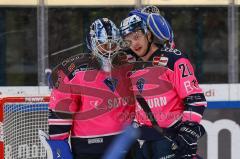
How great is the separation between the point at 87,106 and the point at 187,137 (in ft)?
1.69

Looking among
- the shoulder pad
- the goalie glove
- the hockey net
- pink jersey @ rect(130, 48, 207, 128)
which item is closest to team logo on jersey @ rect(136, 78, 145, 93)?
pink jersey @ rect(130, 48, 207, 128)

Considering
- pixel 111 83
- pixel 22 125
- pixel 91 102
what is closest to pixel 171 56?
pixel 111 83

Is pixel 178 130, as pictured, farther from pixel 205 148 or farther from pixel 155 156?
pixel 205 148

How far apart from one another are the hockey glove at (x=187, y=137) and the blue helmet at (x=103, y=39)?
0.49 m

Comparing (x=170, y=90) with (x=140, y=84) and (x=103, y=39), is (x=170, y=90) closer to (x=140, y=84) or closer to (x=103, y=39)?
(x=140, y=84)

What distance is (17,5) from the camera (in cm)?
633

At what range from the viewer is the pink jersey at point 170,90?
3.25m

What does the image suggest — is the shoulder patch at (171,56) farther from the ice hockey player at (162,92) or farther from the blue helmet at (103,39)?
the blue helmet at (103,39)

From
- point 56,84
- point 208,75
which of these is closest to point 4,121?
point 56,84

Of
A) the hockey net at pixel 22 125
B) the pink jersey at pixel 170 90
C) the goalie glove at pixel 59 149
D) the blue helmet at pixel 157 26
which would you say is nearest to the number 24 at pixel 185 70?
the pink jersey at pixel 170 90

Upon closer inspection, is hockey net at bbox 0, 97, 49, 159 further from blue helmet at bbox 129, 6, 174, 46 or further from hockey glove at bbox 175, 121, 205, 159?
hockey glove at bbox 175, 121, 205, 159

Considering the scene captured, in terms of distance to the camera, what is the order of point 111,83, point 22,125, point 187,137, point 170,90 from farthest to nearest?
point 22,125
point 111,83
point 170,90
point 187,137

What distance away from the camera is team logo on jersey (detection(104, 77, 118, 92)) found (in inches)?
134

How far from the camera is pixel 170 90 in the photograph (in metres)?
3.32
